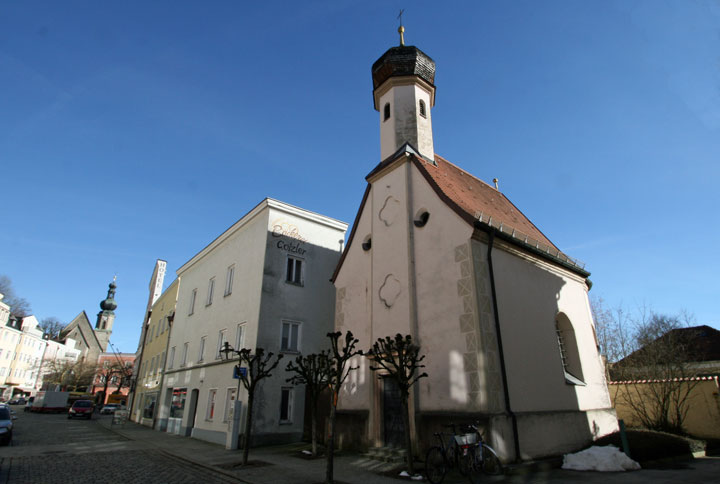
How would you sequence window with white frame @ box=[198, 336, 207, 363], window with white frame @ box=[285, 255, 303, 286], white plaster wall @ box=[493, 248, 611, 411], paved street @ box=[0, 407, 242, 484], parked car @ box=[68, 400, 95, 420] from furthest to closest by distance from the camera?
1. parked car @ box=[68, 400, 95, 420]
2. window with white frame @ box=[198, 336, 207, 363]
3. window with white frame @ box=[285, 255, 303, 286]
4. white plaster wall @ box=[493, 248, 611, 411]
5. paved street @ box=[0, 407, 242, 484]

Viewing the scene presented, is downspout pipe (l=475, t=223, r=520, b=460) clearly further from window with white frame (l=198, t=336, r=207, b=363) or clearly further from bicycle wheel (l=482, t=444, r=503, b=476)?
window with white frame (l=198, t=336, r=207, b=363)

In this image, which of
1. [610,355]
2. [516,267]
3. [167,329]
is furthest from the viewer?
[167,329]

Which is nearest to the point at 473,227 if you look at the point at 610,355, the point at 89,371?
the point at 610,355

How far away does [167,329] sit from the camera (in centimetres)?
3158

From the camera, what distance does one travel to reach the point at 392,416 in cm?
1329

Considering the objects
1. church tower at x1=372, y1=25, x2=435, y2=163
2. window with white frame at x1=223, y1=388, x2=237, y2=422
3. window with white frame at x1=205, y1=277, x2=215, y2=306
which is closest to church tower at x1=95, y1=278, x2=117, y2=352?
window with white frame at x1=205, y1=277, x2=215, y2=306

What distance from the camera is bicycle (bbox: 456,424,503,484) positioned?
360 inches

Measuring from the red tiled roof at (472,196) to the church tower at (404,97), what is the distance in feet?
4.80

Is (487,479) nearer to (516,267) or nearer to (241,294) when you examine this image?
(516,267)

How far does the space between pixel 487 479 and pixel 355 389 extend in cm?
636

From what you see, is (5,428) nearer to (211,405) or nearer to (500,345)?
(211,405)

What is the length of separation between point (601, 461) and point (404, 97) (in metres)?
14.9

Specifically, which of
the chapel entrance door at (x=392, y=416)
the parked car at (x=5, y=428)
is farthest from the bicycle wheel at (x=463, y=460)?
the parked car at (x=5, y=428)

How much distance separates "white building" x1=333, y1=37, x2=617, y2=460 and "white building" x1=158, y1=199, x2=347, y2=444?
3222 mm
